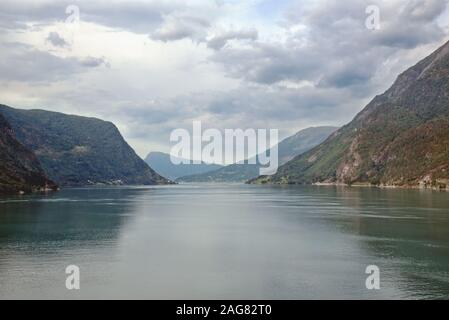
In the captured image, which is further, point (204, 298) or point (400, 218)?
point (400, 218)

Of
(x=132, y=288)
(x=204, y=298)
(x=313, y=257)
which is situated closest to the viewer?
(x=204, y=298)

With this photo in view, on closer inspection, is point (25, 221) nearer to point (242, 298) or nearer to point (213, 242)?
point (213, 242)
